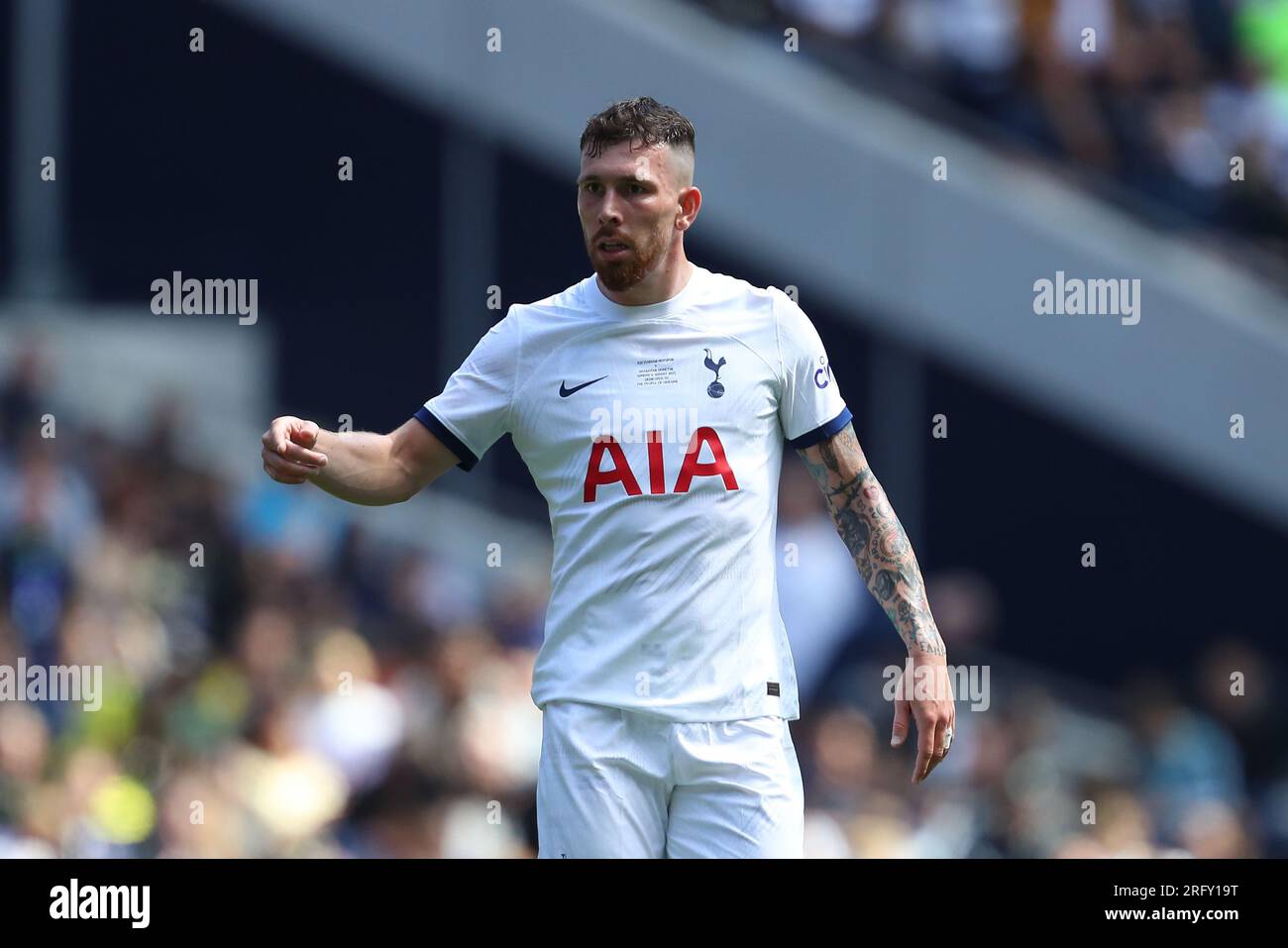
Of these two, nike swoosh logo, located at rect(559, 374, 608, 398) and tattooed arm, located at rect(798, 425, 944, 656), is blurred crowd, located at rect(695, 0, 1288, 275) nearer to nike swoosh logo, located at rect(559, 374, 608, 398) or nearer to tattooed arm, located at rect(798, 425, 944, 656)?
tattooed arm, located at rect(798, 425, 944, 656)

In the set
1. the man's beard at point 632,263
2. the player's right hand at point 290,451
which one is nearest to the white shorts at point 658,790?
the player's right hand at point 290,451

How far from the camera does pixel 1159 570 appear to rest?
14.1m

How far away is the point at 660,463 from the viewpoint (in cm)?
561

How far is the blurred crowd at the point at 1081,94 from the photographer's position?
48.2 ft

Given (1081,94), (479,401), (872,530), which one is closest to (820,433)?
(872,530)

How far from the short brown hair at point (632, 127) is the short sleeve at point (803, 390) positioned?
520 mm

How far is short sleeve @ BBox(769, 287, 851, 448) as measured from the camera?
18.9ft

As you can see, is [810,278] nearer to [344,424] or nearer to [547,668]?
[344,424]

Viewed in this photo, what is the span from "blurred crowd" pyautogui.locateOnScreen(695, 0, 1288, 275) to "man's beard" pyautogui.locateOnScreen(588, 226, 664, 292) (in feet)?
31.4

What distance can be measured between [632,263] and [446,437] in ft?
2.30

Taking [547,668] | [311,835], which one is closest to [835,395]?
[547,668]

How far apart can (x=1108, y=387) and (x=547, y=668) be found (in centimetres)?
961

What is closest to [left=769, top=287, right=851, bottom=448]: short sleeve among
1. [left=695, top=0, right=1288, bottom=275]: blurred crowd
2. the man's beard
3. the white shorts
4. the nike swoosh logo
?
the man's beard

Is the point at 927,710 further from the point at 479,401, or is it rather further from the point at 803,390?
the point at 479,401
